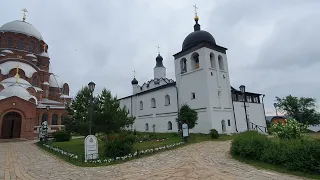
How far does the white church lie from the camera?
22812 millimetres

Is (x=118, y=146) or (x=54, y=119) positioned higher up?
(x=54, y=119)

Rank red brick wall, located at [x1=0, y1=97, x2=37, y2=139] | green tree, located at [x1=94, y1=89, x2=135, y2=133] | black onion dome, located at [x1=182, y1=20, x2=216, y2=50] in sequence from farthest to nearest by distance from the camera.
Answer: red brick wall, located at [x1=0, y1=97, x2=37, y2=139] < black onion dome, located at [x1=182, y1=20, x2=216, y2=50] < green tree, located at [x1=94, y1=89, x2=135, y2=133]

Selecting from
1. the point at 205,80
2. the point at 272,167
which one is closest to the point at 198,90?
the point at 205,80

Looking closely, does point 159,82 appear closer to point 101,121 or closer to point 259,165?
point 101,121

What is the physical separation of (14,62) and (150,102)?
2551 cm

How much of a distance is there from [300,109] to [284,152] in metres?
33.8

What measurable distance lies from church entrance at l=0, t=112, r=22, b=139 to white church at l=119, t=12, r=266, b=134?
736 inches

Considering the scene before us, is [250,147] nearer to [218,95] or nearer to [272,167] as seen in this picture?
[272,167]

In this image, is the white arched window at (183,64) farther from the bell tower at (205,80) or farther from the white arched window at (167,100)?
the white arched window at (167,100)

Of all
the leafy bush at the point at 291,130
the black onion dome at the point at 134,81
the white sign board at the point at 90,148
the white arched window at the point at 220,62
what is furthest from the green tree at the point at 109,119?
the black onion dome at the point at 134,81

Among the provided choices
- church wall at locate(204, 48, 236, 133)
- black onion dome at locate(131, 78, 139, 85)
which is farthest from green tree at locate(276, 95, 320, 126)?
black onion dome at locate(131, 78, 139, 85)

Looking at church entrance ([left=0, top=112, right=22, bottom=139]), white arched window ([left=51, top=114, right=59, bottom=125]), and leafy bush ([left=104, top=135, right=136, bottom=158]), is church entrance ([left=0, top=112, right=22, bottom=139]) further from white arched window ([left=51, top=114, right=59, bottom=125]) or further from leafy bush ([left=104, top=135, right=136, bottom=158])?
leafy bush ([left=104, top=135, right=136, bottom=158])

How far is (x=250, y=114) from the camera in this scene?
26438 mm

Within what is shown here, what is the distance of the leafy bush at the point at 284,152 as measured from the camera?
663cm
